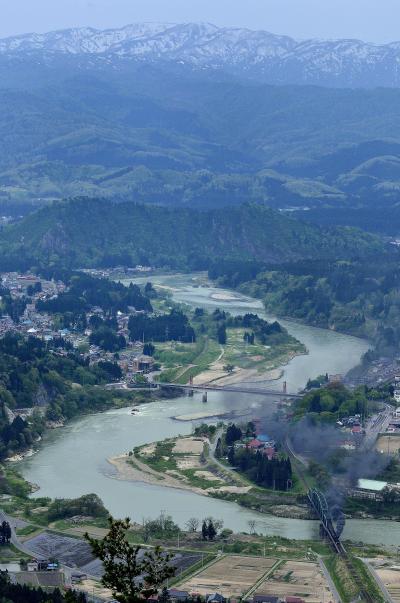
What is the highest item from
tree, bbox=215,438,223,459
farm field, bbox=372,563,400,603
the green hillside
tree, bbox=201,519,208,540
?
farm field, bbox=372,563,400,603

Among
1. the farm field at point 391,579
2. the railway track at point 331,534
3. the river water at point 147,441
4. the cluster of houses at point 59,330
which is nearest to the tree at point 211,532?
the river water at point 147,441

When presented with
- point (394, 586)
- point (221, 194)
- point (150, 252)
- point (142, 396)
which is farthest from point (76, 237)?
point (394, 586)

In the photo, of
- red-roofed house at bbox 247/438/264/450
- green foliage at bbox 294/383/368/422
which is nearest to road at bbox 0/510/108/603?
red-roofed house at bbox 247/438/264/450

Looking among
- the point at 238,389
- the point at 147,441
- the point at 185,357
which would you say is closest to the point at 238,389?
A: the point at 238,389

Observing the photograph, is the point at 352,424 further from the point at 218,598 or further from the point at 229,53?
the point at 229,53

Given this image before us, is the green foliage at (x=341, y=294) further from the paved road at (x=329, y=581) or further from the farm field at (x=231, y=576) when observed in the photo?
the farm field at (x=231, y=576)

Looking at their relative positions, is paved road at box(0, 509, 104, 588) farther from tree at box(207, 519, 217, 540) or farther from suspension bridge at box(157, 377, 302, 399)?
suspension bridge at box(157, 377, 302, 399)
